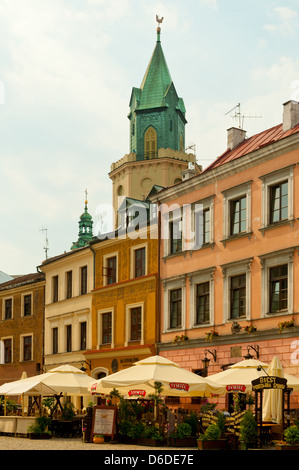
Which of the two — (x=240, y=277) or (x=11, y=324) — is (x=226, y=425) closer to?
(x=240, y=277)

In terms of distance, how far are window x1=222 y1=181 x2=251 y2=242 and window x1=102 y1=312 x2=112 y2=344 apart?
32.2 ft

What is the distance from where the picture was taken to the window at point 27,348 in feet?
152

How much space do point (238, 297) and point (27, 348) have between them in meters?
20.3

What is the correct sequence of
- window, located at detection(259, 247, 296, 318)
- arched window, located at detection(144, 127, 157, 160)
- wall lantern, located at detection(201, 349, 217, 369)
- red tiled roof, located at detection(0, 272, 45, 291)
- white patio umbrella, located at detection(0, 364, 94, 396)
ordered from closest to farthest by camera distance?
window, located at detection(259, 247, 296, 318) → white patio umbrella, located at detection(0, 364, 94, 396) → wall lantern, located at detection(201, 349, 217, 369) → red tiled roof, located at detection(0, 272, 45, 291) → arched window, located at detection(144, 127, 157, 160)

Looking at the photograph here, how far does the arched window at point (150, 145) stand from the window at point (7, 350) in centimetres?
2348

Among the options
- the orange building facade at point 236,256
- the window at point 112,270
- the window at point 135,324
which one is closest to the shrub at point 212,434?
the orange building facade at point 236,256

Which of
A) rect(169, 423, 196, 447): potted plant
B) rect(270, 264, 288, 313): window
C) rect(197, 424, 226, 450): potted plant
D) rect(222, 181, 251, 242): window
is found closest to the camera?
rect(197, 424, 226, 450): potted plant

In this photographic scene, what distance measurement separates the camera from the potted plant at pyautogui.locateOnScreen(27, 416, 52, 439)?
86.3 feet

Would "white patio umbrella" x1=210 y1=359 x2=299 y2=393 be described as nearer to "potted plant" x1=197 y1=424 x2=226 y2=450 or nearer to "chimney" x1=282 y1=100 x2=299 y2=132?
"potted plant" x1=197 y1=424 x2=226 y2=450

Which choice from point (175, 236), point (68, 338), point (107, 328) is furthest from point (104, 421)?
point (68, 338)

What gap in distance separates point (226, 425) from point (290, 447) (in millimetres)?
3344

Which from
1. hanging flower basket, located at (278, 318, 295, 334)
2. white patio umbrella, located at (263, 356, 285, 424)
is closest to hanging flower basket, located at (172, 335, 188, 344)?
hanging flower basket, located at (278, 318, 295, 334)

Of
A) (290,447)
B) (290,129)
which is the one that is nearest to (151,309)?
(290,129)

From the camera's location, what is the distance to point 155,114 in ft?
220
